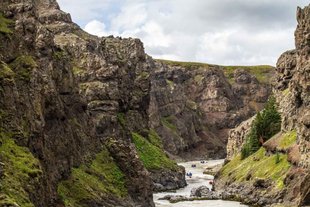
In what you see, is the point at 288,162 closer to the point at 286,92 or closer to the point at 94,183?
the point at 94,183

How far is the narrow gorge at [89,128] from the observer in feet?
233

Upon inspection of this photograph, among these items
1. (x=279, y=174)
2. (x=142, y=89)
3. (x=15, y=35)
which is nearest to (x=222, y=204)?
(x=279, y=174)

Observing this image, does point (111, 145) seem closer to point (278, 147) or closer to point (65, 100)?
point (65, 100)

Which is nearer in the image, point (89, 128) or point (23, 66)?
point (23, 66)

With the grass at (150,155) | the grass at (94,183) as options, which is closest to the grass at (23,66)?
the grass at (94,183)

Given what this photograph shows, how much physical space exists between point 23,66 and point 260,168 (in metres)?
83.4

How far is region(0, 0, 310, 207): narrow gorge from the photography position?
7094 cm

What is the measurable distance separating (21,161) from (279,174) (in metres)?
78.8

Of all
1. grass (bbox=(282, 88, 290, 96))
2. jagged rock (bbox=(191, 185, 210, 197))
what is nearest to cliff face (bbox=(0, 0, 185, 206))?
jagged rock (bbox=(191, 185, 210, 197))

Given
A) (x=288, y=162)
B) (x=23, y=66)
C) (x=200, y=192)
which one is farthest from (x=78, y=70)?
(x=23, y=66)

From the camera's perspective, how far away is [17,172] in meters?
63.2

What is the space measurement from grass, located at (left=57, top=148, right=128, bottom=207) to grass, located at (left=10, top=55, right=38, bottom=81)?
20.8 meters

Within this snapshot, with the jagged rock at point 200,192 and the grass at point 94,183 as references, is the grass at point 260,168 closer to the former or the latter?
the jagged rock at point 200,192

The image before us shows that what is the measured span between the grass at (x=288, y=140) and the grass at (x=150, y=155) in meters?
41.0
